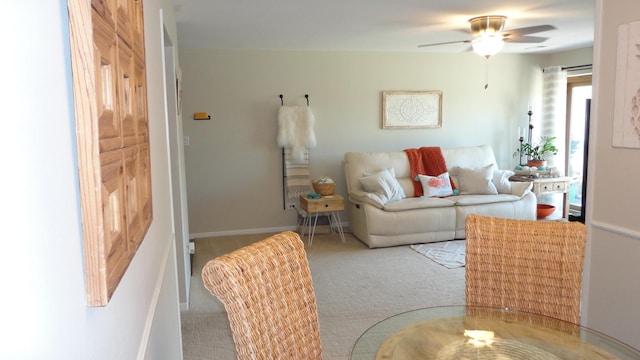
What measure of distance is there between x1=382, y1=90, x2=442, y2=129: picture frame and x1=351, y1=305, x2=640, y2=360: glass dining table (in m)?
4.73

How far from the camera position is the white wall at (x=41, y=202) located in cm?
55

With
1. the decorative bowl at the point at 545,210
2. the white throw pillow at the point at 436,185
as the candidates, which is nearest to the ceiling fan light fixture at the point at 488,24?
the white throw pillow at the point at 436,185

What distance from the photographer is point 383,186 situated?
5504mm

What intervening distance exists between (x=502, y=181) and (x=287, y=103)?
2.90m

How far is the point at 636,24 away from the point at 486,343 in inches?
64.8

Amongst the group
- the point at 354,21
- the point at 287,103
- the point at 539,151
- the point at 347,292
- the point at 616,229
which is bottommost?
the point at 347,292

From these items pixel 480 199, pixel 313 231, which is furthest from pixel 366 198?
pixel 480 199

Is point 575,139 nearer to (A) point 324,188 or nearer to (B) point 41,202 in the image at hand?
(A) point 324,188

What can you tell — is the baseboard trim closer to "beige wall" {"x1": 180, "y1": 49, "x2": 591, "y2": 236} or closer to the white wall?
the white wall

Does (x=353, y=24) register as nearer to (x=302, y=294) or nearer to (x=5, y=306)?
(x=302, y=294)

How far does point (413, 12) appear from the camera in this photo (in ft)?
13.2

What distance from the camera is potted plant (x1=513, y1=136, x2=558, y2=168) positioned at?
6.46 metres

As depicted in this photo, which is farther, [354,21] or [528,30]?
[354,21]

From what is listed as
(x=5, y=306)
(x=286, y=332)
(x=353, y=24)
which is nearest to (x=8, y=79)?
(x=5, y=306)
